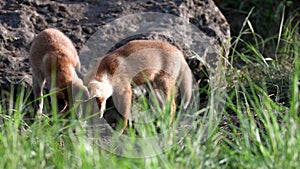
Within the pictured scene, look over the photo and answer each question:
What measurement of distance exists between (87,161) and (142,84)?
6.54 ft

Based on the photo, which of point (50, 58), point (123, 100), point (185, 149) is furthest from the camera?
point (50, 58)

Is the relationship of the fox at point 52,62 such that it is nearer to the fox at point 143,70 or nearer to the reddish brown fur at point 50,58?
the reddish brown fur at point 50,58

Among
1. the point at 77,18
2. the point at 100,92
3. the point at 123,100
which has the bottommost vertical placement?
the point at 123,100

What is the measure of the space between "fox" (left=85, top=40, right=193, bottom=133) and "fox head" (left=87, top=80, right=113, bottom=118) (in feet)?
0.38

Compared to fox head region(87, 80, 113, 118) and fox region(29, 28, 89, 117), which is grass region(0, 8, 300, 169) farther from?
fox region(29, 28, 89, 117)

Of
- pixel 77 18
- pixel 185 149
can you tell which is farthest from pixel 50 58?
pixel 185 149

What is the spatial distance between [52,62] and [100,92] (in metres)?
0.73

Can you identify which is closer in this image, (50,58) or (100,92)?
(100,92)

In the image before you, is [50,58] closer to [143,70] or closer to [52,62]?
[52,62]

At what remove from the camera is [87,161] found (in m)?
3.40

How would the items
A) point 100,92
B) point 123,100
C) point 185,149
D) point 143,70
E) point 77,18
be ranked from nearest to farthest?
point 185,149
point 100,92
point 123,100
point 143,70
point 77,18

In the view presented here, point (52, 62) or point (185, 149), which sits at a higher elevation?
point (52, 62)

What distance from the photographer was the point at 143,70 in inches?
208

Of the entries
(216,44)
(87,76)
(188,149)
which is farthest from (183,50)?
(188,149)
